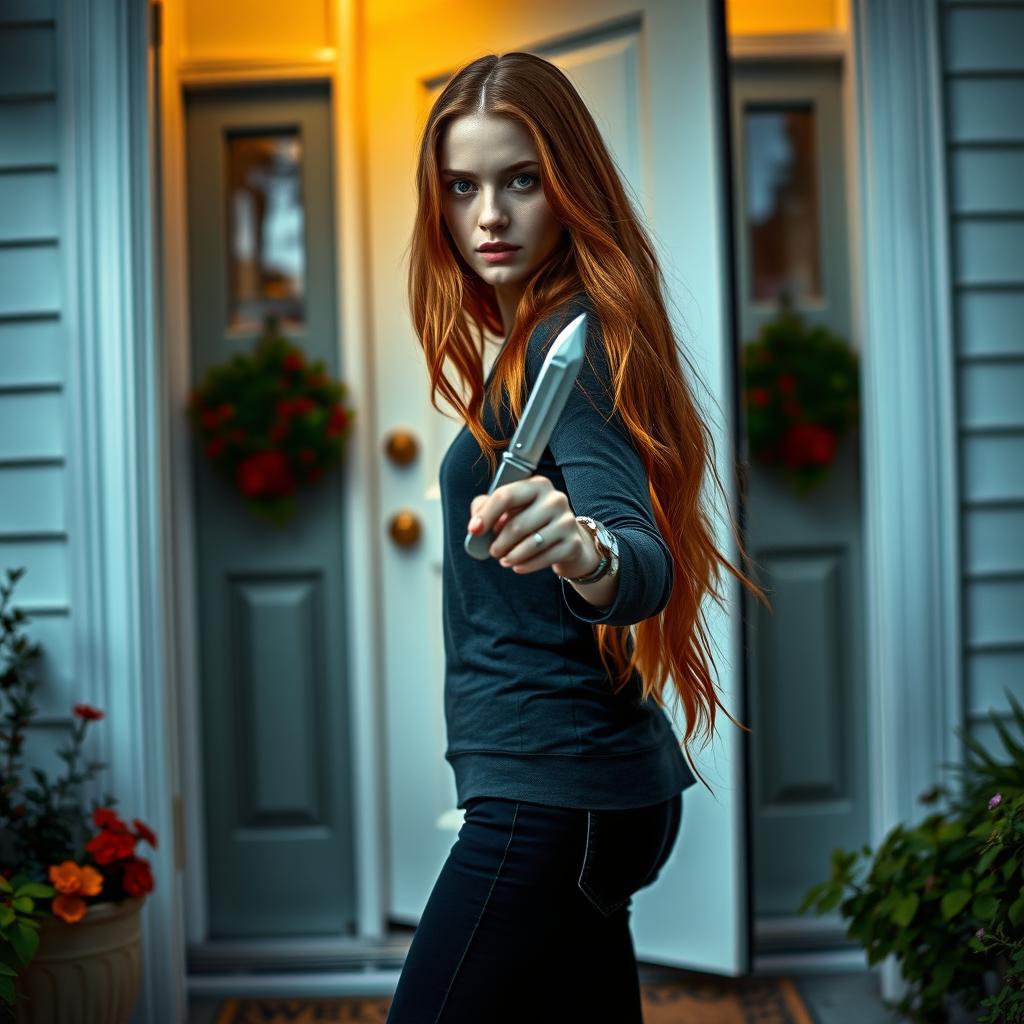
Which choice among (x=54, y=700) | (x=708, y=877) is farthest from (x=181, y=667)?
(x=708, y=877)

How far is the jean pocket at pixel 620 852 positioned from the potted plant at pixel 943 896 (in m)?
0.66

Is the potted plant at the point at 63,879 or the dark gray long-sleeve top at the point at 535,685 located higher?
the dark gray long-sleeve top at the point at 535,685

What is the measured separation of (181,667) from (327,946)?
70cm

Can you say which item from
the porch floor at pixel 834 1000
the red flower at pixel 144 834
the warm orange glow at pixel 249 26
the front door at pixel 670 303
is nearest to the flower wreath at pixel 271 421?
the front door at pixel 670 303

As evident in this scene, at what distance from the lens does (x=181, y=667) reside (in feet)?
8.40

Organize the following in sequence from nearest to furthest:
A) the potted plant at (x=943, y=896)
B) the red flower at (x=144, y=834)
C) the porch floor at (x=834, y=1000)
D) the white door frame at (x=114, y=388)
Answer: the potted plant at (x=943, y=896) < the red flower at (x=144, y=834) < the white door frame at (x=114, y=388) < the porch floor at (x=834, y=1000)

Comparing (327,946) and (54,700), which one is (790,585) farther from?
(54,700)

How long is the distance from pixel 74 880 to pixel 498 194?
1.32 metres

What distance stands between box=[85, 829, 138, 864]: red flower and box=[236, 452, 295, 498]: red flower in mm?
811

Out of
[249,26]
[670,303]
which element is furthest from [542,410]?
[249,26]

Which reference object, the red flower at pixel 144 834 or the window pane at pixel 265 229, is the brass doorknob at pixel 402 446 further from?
the red flower at pixel 144 834

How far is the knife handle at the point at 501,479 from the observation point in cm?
84

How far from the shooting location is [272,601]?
2.67 metres

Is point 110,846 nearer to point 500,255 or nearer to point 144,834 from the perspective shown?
point 144,834
